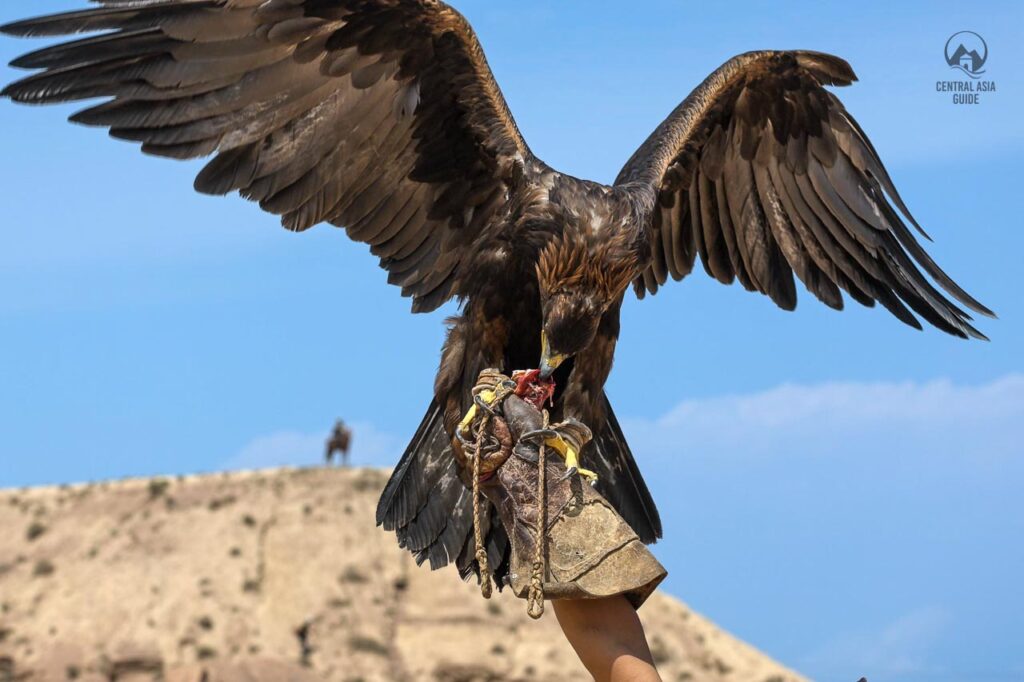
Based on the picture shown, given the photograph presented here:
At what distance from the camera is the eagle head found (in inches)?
199

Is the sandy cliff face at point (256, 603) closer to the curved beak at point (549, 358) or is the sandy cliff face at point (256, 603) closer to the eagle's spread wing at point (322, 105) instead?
the eagle's spread wing at point (322, 105)

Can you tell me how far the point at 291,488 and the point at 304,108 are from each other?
120 ft

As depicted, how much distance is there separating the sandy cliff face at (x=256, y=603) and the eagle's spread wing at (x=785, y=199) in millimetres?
27126

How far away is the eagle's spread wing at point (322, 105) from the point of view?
17.7 ft

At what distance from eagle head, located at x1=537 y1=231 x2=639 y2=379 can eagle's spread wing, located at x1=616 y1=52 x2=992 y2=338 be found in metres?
1.02

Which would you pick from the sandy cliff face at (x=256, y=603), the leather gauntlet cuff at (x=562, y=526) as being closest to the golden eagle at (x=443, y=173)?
the leather gauntlet cuff at (x=562, y=526)

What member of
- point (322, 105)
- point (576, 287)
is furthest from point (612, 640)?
Answer: point (322, 105)

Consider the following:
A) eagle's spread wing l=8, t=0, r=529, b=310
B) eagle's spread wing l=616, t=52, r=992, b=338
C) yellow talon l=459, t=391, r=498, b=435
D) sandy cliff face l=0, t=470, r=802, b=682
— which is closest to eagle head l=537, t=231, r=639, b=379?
yellow talon l=459, t=391, r=498, b=435

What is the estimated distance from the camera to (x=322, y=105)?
19.0 feet

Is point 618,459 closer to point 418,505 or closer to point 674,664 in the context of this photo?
point 418,505

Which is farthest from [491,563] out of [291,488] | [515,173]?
[291,488]

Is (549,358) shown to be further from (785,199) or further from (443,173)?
(785,199)

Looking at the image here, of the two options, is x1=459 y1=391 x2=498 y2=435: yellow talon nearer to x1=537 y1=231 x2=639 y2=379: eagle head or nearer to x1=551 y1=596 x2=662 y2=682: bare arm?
x1=537 y1=231 x2=639 y2=379: eagle head

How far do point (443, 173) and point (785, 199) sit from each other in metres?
1.79
